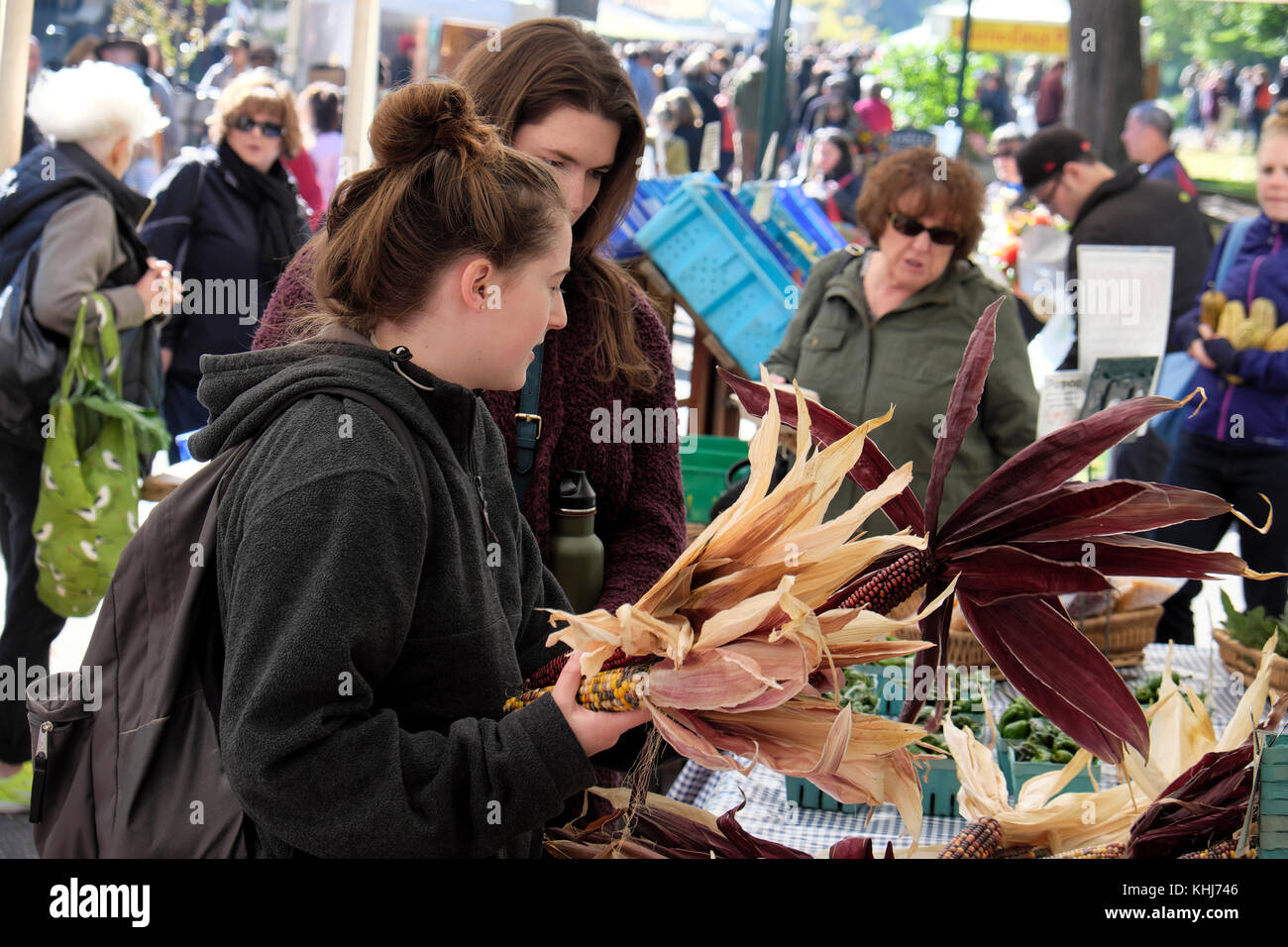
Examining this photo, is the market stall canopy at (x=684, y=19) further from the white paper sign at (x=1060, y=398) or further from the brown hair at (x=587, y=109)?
the brown hair at (x=587, y=109)

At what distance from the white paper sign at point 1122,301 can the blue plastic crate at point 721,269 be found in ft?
3.21

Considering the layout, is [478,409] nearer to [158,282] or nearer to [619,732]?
[619,732]

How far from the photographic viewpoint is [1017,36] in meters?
12.7

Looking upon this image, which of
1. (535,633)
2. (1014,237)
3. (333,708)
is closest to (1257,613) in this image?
(535,633)

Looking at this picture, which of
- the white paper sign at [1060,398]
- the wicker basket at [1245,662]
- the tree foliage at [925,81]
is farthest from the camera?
the tree foliage at [925,81]

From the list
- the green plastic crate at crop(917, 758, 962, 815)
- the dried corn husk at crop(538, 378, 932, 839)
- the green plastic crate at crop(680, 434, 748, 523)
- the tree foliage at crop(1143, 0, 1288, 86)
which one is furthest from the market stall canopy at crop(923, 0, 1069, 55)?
the dried corn husk at crop(538, 378, 932, 839)

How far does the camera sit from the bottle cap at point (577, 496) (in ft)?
6.02

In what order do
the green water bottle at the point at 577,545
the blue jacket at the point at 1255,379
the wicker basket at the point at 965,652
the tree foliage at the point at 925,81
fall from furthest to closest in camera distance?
the tree foliage at the point at 925,81
the blue jacket at the point at 1255,379
the wicker basket at the point at 965,652
the green water bottle at the point at 577,545

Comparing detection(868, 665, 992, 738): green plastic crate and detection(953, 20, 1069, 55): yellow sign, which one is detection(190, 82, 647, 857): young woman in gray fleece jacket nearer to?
detection(868, 665, 992, 738): green plastic crate

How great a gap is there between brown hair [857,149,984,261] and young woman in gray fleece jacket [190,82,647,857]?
90.0 inches

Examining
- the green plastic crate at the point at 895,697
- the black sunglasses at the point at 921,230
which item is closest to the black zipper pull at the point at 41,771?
the green plastic crate at the point at 895,697

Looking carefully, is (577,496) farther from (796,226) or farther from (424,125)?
(796,226)

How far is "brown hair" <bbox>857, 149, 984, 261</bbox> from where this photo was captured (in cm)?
343
